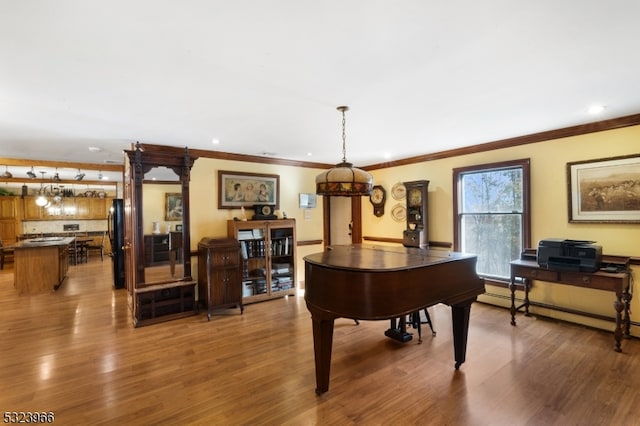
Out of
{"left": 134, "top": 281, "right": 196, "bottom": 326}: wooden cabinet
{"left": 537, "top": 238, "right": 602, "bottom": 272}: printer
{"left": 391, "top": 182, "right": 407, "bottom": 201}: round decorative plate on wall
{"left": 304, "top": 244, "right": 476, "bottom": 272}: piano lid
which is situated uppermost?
{"left": 391, "top": 182, "right": 407, "bottom": 201}: round decorative plate on wall

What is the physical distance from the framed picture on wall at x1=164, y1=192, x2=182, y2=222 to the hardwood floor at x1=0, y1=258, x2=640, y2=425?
55.7 inches

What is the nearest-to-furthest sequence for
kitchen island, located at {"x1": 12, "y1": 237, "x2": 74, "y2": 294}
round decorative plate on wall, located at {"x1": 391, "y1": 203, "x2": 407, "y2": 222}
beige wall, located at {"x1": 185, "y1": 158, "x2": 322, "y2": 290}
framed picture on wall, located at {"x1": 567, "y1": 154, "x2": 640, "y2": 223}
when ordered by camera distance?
framed picture on wall, located at {"x1": 567, "y1": 154, "x2": 640, "y2": 223}
beige wall, located at {"x1": 185, "y1": 158, "x2": 322, "y2": 290}
kitchen island, located at {"x1": 12, "y1": 237, "x2": 74, "y2": 294}
round decorative plate on wall, located at {"x1": 391, "y1": 203, "x2": 407, "y2": 222}

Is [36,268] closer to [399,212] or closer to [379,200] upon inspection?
[379,200]

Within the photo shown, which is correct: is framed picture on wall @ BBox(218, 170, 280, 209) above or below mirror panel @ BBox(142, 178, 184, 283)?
above

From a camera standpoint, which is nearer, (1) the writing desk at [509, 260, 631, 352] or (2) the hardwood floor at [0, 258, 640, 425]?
(2) the hardwood floor at [0, 258, 640, 425]

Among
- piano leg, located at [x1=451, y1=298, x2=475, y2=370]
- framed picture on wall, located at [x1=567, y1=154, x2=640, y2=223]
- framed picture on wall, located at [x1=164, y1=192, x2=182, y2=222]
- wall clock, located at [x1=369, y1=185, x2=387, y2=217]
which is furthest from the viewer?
wall clock, located at [x1=369, y1=185, x2=387, y2=217]

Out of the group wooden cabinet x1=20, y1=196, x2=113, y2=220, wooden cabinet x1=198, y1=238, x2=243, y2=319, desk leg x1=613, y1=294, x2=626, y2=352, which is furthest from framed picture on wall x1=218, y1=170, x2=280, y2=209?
wooden cabinet x1=20, y1=196, x2=113, y2=220

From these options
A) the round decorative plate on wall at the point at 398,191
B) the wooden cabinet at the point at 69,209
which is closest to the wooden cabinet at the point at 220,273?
the round decorative plate on wall at the point at 398,191

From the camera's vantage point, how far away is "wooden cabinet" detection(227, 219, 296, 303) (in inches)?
183

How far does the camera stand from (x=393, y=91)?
2.47m

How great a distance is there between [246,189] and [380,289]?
3423 millimetres

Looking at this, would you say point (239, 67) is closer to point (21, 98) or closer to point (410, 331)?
point (21, 98)

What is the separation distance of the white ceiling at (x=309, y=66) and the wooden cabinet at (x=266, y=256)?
1.61m

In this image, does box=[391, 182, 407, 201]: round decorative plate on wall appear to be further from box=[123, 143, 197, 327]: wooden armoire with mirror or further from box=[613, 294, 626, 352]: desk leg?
box=[123, 143, 197, 327]: wooden armoire with mirror
